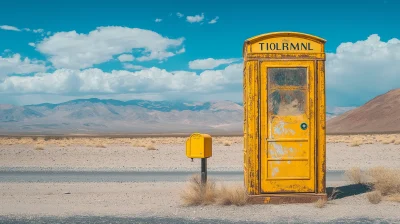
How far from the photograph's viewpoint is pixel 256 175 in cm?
885

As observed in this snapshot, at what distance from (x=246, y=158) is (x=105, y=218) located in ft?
9.77

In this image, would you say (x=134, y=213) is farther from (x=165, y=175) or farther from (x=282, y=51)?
(x=165, y=175)

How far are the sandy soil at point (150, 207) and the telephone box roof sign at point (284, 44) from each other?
2972 millimetres

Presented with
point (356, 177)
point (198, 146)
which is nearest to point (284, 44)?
point (198, 146)

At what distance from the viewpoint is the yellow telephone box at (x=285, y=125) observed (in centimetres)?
888

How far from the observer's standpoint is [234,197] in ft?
28.8

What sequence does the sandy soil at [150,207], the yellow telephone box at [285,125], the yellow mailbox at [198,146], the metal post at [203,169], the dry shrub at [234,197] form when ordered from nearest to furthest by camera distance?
1. the sandy soil at [150,207]
2. the dry shrub at [234,197]
3. the yellow telephone box at [285,125]
4. the yellow mailbox at [198,146]
5. the metal post at [203,169]

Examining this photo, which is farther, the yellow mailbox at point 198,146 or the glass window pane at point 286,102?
the yellow mailbox at point 198,146

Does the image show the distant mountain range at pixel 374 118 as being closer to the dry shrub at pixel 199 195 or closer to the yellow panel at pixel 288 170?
the yellow panel at pixel 288 170

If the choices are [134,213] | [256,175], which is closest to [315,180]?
[256,175]

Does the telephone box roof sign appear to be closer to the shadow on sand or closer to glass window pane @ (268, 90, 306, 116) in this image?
glass window pane @ (268, 90, 306, 116)

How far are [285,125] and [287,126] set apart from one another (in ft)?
0.15

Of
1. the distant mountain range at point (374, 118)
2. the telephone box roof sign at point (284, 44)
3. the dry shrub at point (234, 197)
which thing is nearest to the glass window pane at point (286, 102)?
the telephone box roof sign at point (284, 44)

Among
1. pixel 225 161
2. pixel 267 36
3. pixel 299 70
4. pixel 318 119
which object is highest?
pixel 267 36
